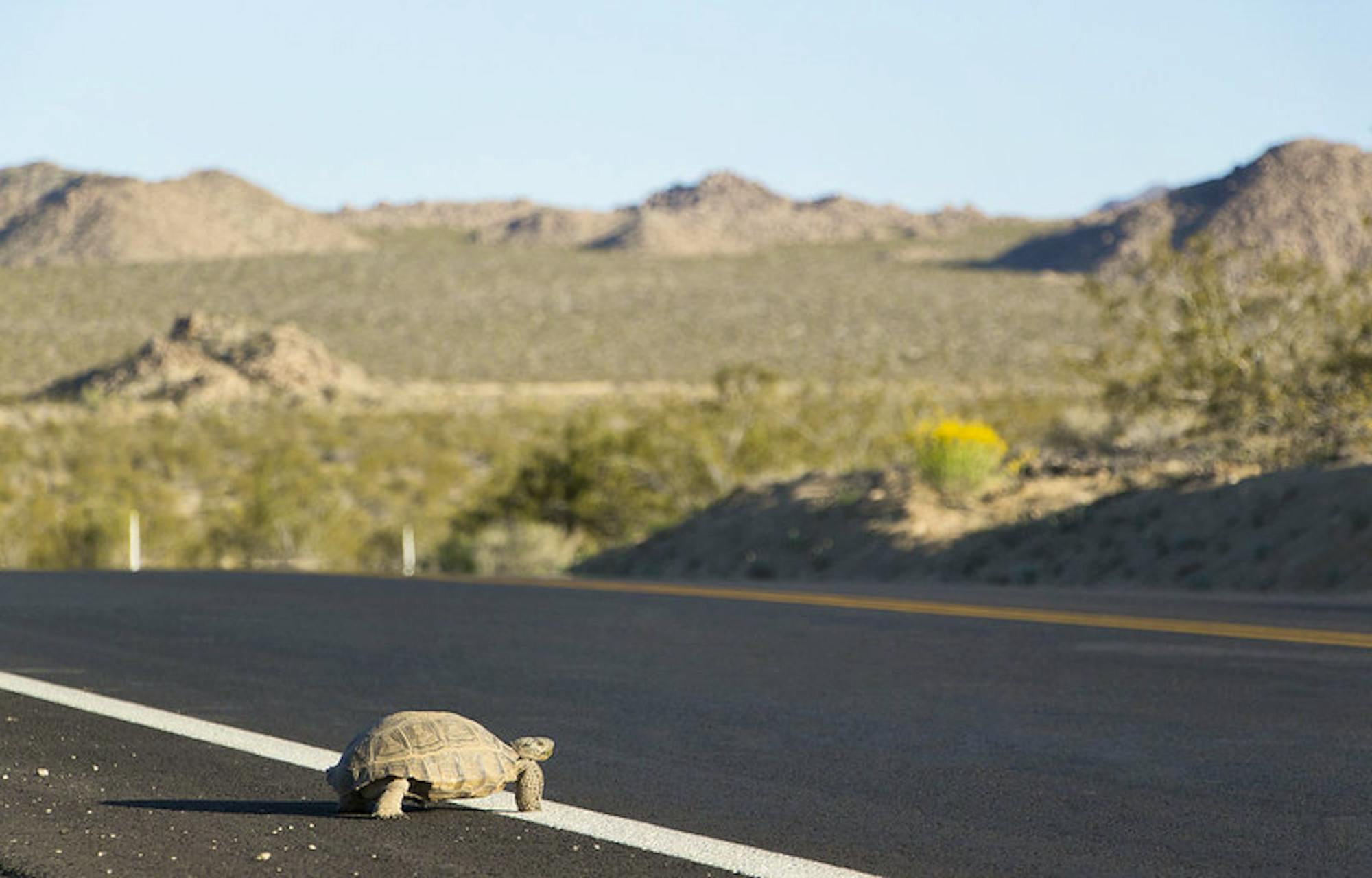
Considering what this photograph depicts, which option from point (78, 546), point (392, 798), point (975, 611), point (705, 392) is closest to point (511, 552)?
point (78, 546)

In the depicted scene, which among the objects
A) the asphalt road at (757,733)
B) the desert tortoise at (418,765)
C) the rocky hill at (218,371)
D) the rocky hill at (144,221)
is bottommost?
the asphalt road at (757,733)

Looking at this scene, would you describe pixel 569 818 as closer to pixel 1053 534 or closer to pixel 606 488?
pixel 1053 534

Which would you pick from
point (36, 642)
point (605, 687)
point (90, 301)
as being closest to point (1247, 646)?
point (605, 687)

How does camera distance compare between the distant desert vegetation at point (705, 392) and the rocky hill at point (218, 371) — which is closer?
the distant desert vegetation at point (705, 392)

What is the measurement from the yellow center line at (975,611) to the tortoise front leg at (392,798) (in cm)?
757

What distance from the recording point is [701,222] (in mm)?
131750

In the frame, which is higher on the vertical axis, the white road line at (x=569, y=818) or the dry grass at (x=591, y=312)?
the dry grass at (x=591, y=312)

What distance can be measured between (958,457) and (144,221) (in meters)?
94.9

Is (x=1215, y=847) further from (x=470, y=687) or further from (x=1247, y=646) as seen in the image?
(x=1247, y=646)

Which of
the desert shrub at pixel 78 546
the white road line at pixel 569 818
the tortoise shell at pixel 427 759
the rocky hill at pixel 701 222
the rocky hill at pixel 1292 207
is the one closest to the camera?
the white road line at pixel 569 818

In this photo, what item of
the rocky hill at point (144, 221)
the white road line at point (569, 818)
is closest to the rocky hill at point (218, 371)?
the rocky hill at point (144, 221)

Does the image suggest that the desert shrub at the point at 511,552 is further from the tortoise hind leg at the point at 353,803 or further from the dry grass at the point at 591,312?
the dry grass at the point at 591,312

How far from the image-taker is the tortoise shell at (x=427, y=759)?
6242 mm

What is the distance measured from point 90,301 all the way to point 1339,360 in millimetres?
75173
